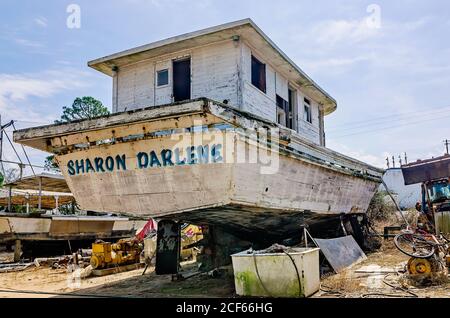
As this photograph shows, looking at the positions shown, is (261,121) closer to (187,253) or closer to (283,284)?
(283,284)

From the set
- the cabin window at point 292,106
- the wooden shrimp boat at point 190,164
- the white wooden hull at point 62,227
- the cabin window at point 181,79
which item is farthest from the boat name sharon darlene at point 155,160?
the white wooden hull at point 62,227

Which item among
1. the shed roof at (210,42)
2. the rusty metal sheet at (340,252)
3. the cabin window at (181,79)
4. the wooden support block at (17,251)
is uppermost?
the shed roof at (210,42)

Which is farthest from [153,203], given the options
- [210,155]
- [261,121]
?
[261,121]

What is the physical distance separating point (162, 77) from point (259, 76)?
2444 mm

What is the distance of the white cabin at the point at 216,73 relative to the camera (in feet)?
28.9

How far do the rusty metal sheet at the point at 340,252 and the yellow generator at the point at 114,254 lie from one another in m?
5.49

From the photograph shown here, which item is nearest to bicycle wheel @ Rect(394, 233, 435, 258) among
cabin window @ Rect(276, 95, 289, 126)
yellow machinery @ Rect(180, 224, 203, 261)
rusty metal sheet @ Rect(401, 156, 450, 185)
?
cabin window @ Rect(276, 95, 289, 126)

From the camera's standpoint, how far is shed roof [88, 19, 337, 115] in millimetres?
8516

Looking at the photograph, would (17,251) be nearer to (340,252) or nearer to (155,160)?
(155,160)

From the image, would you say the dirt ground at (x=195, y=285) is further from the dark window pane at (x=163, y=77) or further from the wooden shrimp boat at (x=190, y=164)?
the dark window pane at (x=163, y=77)

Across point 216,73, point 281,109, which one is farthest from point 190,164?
point 281,109

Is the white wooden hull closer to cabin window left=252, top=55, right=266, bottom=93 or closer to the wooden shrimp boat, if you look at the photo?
the wooden shrimp boat

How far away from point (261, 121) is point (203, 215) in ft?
6.29

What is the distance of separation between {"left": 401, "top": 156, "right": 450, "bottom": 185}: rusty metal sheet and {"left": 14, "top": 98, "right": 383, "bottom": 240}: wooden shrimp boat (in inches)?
240
